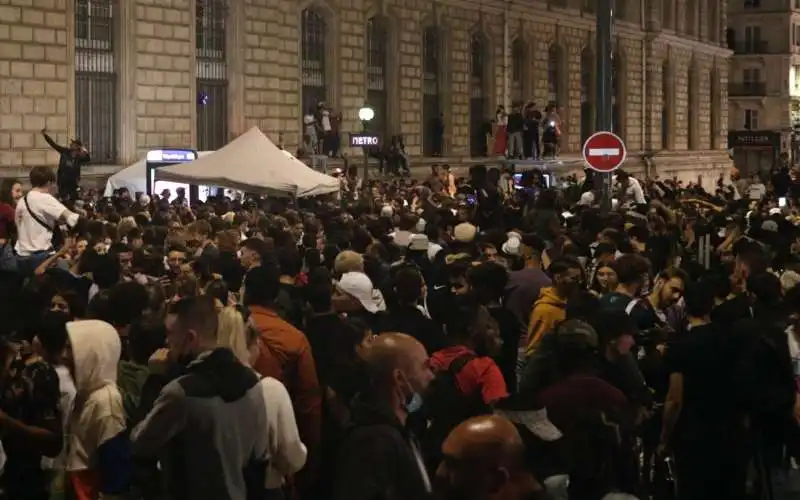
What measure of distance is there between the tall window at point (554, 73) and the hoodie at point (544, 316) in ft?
130

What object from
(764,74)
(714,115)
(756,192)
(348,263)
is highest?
(764,74)

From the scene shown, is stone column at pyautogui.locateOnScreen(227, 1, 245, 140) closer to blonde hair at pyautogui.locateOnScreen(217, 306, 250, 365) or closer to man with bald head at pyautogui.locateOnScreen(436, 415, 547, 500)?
blonde hair at pyautogui.locateOnScreen(217, 306, 250, 365)

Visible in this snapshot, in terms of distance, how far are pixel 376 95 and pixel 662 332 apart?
30.6 meters

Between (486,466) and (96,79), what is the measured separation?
25747 mm

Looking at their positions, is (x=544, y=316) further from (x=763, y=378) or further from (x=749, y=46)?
(x=749, y=46)

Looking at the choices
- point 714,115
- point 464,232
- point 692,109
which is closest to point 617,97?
point 692,109

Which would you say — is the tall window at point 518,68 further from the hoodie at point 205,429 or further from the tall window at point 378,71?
the hoodie at point 205,429

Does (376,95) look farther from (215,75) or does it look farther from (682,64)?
(682,64)

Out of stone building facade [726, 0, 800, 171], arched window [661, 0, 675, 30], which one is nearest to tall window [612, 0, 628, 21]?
arched window [661, 0, 675, 30]

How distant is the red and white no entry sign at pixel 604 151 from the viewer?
1847 centimetres

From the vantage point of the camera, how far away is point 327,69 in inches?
1432

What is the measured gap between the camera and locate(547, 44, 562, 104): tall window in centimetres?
4857

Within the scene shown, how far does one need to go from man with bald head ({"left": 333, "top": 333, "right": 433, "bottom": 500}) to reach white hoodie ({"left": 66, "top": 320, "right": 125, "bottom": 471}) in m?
1.34

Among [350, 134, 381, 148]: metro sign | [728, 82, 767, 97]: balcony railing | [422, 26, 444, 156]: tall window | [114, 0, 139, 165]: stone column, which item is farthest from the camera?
[728, 82, 767, 97]: balcony railing
